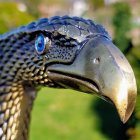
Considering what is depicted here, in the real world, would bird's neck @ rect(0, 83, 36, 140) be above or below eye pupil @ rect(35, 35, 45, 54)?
below

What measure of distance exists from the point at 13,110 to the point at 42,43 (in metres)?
0.25

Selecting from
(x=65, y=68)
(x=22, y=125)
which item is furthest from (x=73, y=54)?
(x=22, y=125)

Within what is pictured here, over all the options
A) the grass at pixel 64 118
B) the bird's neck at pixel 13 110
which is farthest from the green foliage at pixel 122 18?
the bird's neck at pixel 13 110

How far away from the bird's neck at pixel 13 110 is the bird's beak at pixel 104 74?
0.68 ft

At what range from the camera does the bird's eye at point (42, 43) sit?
1431mm

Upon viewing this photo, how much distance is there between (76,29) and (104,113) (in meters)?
6.20

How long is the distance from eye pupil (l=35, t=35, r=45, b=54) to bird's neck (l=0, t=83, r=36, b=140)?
0.14 meters

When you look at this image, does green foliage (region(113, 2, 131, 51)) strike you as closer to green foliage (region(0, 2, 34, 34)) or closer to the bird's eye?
green foliage (region(0, 2, 34, 34))

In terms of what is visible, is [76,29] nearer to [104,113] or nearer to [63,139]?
[63,139]

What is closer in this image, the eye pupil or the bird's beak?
the bird's beak

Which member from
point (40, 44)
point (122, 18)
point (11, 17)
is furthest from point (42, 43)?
point (11, 17)

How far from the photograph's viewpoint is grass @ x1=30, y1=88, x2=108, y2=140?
22.5ft

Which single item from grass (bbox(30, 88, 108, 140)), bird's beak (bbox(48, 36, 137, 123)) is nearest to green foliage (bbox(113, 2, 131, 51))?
grass (bbox(30, 88, 108, 140))

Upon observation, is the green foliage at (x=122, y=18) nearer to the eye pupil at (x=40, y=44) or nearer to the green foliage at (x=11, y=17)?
the green foliage at (x=11, y=17)
